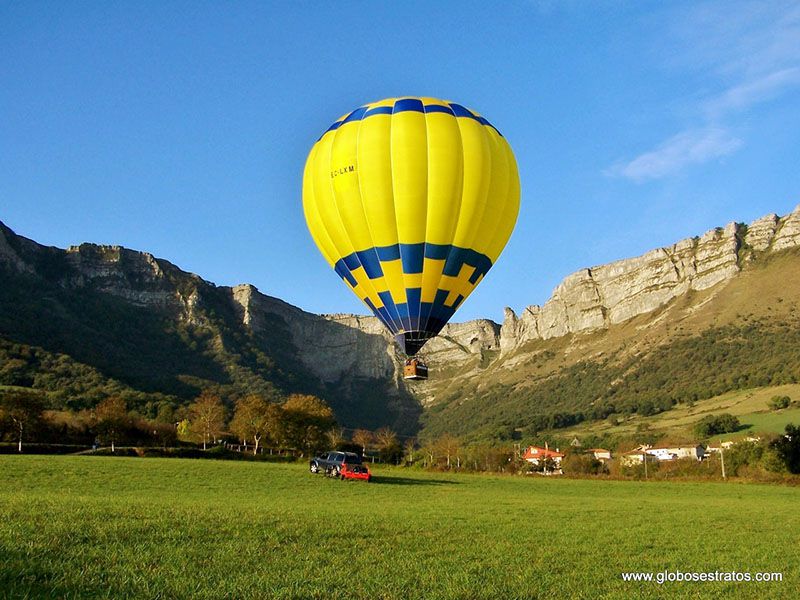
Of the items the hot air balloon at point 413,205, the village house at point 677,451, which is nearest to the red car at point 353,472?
the hot air balloon at point 413,205

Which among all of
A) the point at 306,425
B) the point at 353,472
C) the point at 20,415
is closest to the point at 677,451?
the point at 306,425

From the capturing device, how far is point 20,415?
61.8 m

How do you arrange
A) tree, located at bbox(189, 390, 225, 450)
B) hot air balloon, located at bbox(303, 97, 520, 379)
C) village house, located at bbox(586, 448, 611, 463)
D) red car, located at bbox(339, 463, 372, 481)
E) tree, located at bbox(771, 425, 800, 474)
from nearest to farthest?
hot air balloon, located at bbox(303, 97, 520, 379), red car, located at bbox(339, 463, 372, 481), tree, located at bbox(771, 425, 800, 474), tree, located at bbox(189, 390, 225, 450), village house, located at bbox(586, 448, 611, 463)

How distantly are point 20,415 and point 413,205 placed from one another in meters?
52.3

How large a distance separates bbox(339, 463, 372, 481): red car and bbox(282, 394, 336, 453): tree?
140ft

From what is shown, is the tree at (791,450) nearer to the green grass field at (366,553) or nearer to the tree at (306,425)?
the green grass field at (366,553)

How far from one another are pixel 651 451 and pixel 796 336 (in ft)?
203

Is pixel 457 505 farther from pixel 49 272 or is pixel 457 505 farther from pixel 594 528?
pixel 49 272

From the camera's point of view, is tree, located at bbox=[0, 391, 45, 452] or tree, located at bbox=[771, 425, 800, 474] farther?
tree, located at bbox=[0, 391, 45, 452]

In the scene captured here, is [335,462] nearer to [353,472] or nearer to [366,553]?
[353,472]

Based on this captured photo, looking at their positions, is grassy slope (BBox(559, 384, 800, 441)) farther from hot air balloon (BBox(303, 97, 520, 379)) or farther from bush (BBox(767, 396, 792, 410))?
hot air balloon (BBox(303, 97, 520, 379))

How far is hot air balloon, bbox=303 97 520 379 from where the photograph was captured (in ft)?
86.7

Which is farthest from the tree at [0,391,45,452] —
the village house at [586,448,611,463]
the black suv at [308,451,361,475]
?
the village house at [586,448,611,463]

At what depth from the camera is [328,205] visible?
27625mm
